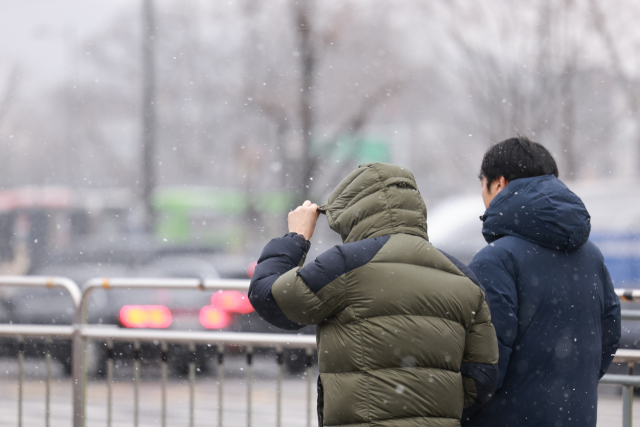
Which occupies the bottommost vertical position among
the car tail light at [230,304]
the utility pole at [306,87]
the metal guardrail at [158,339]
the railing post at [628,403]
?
the railing post at [628,403]

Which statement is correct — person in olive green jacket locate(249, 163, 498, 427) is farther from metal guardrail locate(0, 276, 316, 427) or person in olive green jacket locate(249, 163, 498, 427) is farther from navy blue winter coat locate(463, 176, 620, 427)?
metal guardrail locate(0, 276, 316, 427)

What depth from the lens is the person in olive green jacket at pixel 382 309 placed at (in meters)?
1.57

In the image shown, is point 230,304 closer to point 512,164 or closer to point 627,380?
point 627,380

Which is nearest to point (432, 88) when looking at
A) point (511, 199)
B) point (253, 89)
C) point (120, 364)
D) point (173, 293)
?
point (253, 89)

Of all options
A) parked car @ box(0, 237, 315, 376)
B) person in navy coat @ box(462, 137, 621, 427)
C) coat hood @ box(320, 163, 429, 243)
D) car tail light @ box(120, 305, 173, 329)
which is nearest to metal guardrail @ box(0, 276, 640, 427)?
person in navy coat @ box(462, 137, 621, 427)

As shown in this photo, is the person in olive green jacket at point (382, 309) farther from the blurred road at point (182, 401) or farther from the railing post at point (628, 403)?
the blurred road at point (182, 401)

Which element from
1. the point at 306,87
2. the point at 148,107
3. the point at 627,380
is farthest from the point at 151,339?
the point at 148,107

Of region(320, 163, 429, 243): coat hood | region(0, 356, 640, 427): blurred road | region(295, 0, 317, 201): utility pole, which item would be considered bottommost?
region(0, 356, 640, 427): blurred road

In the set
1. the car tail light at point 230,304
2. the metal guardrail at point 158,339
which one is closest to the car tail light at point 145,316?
the car tail light at point 230,304

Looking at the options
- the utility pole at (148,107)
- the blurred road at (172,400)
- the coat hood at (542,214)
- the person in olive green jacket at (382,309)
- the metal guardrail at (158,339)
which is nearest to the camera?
the person in olive green jacket at (382,309)

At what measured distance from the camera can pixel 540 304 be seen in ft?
6.17

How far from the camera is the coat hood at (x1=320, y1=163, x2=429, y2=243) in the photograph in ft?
5.32

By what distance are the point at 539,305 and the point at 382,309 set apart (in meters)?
0.59

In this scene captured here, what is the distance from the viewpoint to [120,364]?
22.3ft
